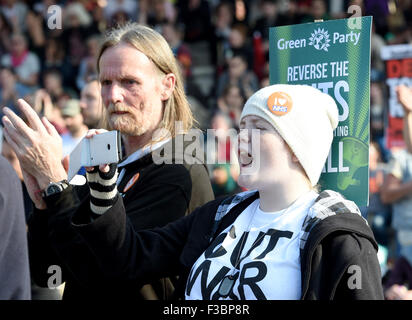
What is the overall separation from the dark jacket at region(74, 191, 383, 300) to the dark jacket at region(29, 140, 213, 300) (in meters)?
0.10

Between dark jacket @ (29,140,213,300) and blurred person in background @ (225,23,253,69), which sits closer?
dark jacket @ (29,140,213,300)

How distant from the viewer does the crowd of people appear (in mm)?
2705

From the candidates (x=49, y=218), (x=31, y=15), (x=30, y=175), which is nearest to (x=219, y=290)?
(x=49, y=218)

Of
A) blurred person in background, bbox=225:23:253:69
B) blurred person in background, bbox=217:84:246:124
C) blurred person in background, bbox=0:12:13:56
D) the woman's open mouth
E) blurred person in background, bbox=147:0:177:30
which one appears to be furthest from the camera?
blurred person in background, bbox=0:12:13:56

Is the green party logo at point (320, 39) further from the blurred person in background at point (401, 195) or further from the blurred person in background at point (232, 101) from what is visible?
the blurred person in background at point (232, 101)

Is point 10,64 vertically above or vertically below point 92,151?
above

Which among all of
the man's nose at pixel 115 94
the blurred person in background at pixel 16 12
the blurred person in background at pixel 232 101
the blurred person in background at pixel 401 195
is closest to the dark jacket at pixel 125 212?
the man's nose at pixel 115 94

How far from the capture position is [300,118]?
2326 millimetres

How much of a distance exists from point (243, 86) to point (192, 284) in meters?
7.54

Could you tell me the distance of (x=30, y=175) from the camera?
2.72m

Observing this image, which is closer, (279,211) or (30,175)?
(279,211)

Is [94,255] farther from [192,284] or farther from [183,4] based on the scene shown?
[183,4]

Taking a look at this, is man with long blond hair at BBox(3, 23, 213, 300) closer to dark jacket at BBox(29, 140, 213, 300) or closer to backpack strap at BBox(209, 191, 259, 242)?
dark jacket at BBox(29, 140, 213, 300)

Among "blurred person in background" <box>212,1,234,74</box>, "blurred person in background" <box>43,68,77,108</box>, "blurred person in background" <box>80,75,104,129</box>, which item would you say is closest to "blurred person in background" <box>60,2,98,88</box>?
"blurred person in background" <box>43,68,77,108</box>
